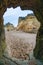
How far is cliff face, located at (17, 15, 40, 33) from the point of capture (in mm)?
17453

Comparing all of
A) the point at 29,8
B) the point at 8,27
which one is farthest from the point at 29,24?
the point at 29,8

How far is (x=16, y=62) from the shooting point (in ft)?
26.4

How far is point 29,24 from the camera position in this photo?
1750 centimetres

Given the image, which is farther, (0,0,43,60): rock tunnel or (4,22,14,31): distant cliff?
(4,22,14,31): distant cliff

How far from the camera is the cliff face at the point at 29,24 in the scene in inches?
687

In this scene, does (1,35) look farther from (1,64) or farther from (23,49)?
(23,49)

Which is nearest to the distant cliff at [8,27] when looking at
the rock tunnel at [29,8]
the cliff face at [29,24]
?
the cliff face at [29,24]

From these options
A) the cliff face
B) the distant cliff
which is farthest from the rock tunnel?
the distant cliff

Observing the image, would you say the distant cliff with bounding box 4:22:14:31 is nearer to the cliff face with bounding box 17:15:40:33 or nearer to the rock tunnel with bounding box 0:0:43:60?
the cliff face with bounding box 17:15:40:33

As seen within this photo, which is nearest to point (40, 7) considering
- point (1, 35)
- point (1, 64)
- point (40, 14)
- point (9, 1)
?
point (40, 14)

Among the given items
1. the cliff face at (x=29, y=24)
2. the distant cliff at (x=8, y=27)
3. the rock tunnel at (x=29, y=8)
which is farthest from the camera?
the distant cliff at (x=8, y=27)

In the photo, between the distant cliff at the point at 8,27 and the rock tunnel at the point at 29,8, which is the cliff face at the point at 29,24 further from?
the rock tunnel at the point at 29,8

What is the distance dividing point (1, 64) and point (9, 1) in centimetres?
237

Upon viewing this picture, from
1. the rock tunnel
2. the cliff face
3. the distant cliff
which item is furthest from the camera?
the distant cliff
